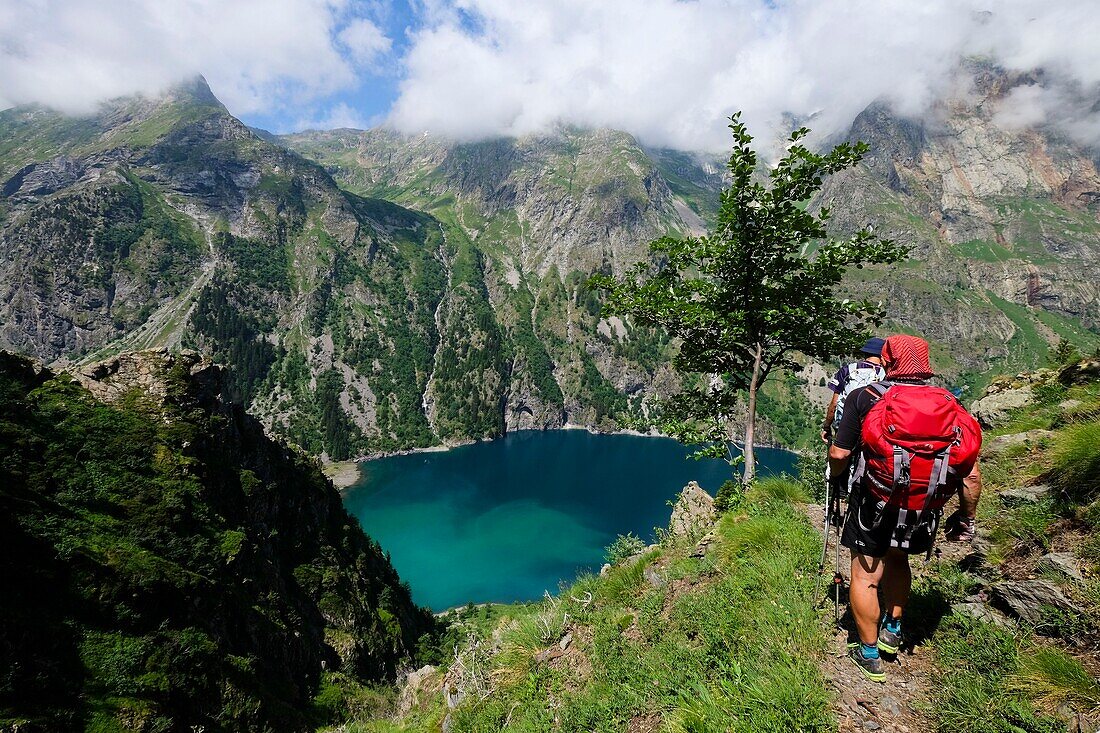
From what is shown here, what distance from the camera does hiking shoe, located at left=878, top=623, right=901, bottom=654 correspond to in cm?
423

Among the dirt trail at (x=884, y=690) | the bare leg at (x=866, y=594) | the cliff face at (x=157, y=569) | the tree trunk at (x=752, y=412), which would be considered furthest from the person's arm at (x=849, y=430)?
Result: the cliff face at (x=157, y=569)

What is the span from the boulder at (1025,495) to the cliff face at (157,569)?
70.7 feet

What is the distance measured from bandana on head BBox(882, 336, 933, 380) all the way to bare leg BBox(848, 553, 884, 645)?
1.68m

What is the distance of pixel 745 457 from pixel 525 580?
93373mm

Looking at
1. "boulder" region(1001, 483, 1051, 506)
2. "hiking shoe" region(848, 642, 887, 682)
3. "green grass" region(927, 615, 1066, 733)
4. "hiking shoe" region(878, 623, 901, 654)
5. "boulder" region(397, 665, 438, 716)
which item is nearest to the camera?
"green grass" region(927, 615, 1066, 733)

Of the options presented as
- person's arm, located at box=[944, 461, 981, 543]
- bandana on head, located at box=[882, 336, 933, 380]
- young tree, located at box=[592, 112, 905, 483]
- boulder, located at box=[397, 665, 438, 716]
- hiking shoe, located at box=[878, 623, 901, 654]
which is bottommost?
boulder, located at box=[397, 665, 438, 716]

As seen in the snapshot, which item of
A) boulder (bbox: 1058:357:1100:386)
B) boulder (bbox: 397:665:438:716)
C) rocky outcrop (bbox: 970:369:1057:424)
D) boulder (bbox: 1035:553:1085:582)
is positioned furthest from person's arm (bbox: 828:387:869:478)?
boulder (bbox: 1058:357:1100:386)

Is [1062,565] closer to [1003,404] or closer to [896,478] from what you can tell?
[896,478]

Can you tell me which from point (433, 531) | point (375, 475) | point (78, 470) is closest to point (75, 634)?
point (78, 470)

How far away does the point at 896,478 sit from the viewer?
159 inches

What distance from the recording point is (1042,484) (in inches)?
232

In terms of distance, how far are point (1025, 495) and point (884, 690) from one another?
145 inches

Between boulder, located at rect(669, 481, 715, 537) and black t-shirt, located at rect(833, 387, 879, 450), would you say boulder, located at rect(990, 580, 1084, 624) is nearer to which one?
black t-shirt, located at rect(833, 387, 879, 450)

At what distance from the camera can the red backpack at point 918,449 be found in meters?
3.95
